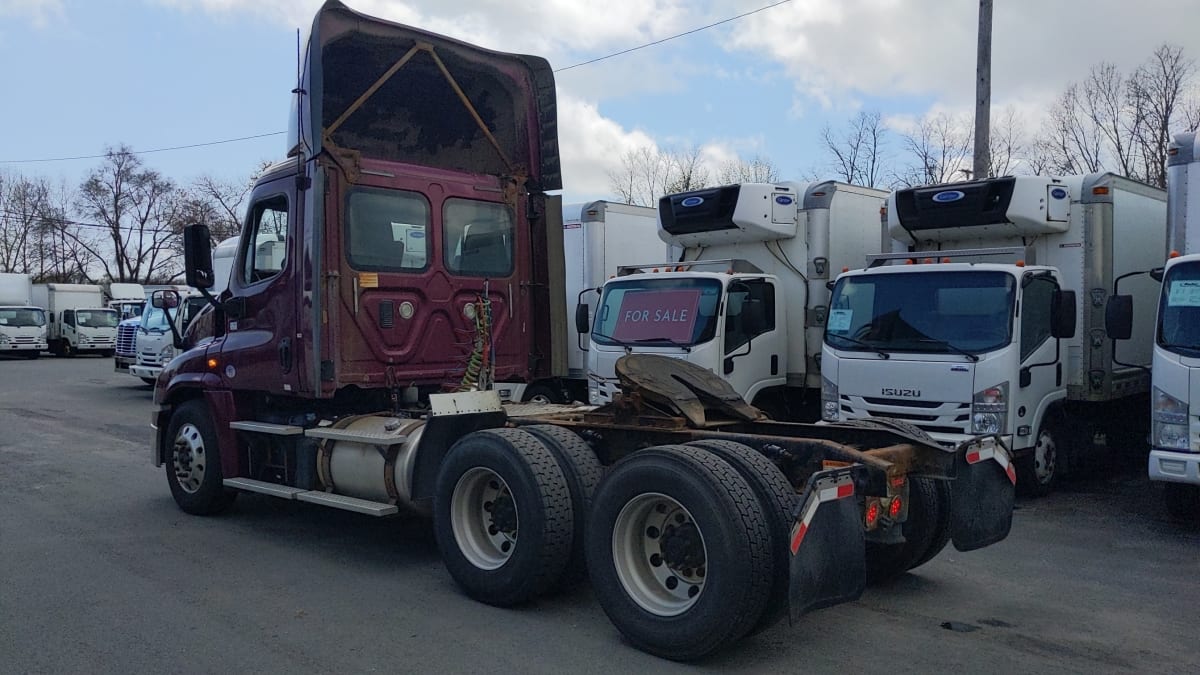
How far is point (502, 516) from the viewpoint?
597cm

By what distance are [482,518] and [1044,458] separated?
6.11 metres

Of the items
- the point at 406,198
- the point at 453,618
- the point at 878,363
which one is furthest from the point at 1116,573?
the point at 406,198

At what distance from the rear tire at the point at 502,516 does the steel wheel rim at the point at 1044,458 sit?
578cm

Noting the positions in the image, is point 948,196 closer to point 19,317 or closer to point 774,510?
point 774,510

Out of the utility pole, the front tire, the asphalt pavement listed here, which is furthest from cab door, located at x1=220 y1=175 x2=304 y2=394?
the utility pole

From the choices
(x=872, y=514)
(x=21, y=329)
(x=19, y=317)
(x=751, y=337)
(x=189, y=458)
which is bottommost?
(x=189, y=458)

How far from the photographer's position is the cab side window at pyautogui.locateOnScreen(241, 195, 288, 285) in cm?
755

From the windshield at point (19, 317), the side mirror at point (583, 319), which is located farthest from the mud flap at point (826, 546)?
the windshield at point (19, 317)

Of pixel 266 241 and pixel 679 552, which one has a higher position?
pixel 266 241

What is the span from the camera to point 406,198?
758 centimetres

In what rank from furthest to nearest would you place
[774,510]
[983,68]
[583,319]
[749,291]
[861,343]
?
[983,68]
[583,319]
[749,291]
[861,343]
[774,510]

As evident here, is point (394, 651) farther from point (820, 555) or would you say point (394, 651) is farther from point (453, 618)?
point (820, 555)

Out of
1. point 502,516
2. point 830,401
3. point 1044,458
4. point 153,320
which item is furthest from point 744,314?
point 153,320

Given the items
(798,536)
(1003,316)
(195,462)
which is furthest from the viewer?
(1003,316)
